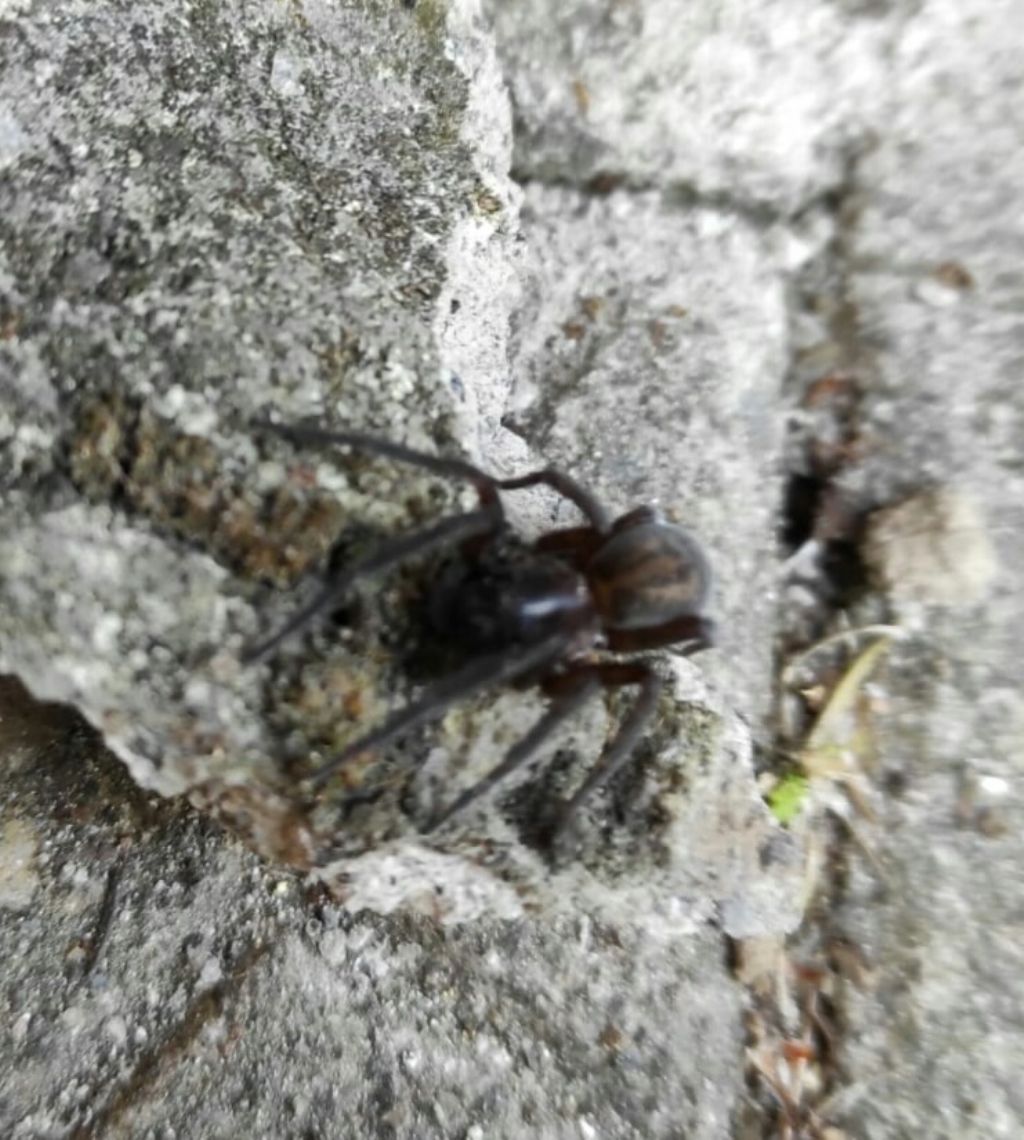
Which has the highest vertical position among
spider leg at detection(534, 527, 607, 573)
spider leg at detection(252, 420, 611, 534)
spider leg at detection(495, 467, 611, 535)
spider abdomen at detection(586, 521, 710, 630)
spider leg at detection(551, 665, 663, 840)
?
spider leg at detection(252, 420, 611, 534)

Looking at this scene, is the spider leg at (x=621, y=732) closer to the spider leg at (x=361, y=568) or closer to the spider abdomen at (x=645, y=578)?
the spider abdomen at (x=645, y=578)

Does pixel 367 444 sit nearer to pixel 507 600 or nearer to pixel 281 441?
pixel 281 441

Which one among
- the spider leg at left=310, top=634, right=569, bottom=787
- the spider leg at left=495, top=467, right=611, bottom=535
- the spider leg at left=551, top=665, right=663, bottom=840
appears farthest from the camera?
the spider leg at left=495, top=467, right=611, bottom=535

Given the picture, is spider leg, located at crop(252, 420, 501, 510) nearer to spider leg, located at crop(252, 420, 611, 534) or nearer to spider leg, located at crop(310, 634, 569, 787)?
spider leg, located at crop(252, 420, 611, 534)

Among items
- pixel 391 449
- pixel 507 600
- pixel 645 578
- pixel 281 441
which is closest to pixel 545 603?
pixel 507 600

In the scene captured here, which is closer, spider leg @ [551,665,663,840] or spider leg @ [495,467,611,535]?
spider leg @ [551,665,663,840]

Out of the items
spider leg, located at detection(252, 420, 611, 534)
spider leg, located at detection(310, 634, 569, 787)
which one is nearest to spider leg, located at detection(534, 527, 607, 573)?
spider leg, located at detection(252, 420, 611, 534)

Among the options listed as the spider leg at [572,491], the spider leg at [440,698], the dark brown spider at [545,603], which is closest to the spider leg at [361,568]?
the dark brown spider at [545,603]
